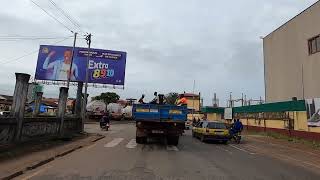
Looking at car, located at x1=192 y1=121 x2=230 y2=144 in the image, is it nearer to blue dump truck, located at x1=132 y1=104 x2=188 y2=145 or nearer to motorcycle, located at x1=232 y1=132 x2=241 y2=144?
motorcycle, located at x1=232 y1=132 x2=241 y2=144

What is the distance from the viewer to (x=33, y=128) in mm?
18484

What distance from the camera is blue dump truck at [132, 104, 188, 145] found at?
21.7m

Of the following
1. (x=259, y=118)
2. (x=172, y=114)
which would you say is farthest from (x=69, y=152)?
(x=259, y=118)

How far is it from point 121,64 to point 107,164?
118 ft

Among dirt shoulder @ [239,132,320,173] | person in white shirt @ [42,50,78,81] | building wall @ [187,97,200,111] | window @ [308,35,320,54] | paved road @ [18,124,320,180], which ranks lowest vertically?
paved road @ [18,124,320,180]

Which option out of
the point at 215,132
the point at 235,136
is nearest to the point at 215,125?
the point at 215,132

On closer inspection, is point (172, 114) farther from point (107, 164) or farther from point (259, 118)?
point (259, 118)

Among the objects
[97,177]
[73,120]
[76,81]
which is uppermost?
[76,81]

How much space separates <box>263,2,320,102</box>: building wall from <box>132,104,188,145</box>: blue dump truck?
17.7m

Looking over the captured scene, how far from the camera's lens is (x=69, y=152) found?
1739 cm

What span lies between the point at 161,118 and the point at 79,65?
2844 centimetres

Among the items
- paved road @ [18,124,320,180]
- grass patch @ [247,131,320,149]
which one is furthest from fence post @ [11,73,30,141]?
grass patch @ [247,131,320,149]

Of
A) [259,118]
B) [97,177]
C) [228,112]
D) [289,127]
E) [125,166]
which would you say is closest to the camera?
[97,177]

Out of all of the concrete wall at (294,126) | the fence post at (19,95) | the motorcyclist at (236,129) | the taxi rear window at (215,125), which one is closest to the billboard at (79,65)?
the concrete wall at (294,126)
